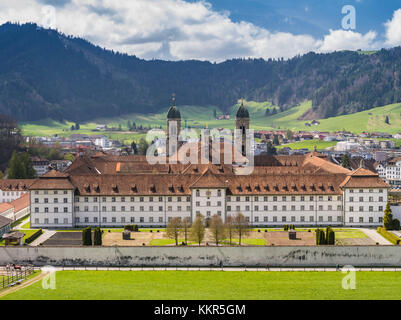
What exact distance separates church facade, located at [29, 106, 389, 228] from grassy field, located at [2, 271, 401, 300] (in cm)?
2325

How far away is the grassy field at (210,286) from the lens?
62562 millimetres

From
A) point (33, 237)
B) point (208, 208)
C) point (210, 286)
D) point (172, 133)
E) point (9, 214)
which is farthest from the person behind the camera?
point (172, 133)

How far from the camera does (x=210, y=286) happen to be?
66250 millimetres

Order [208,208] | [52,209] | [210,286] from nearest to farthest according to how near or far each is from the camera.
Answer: [210,286], [208,208], [52,209]

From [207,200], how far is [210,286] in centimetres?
2867

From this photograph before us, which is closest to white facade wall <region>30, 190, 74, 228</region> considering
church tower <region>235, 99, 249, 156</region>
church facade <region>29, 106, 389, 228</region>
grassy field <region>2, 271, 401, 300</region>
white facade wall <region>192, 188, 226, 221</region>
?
church facade <region>29, 106, 389, 228</region>

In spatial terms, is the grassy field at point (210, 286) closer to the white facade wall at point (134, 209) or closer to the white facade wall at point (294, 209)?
the white facade wall at point (134, 209)

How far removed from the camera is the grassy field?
6256cm

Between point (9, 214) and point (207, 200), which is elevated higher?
point (207, 200)

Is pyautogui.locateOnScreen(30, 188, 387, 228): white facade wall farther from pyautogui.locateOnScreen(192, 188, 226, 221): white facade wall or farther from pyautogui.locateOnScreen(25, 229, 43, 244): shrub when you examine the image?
pyautogui.locateOnScreen(25, 229, 43, 244): shrub

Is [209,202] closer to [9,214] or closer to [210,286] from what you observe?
[210,286]

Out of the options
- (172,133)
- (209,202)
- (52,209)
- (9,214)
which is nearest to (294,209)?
(209,202)

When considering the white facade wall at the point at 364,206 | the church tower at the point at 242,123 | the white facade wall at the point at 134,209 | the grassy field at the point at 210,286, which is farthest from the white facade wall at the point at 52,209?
the church tower at the point at 242,123
